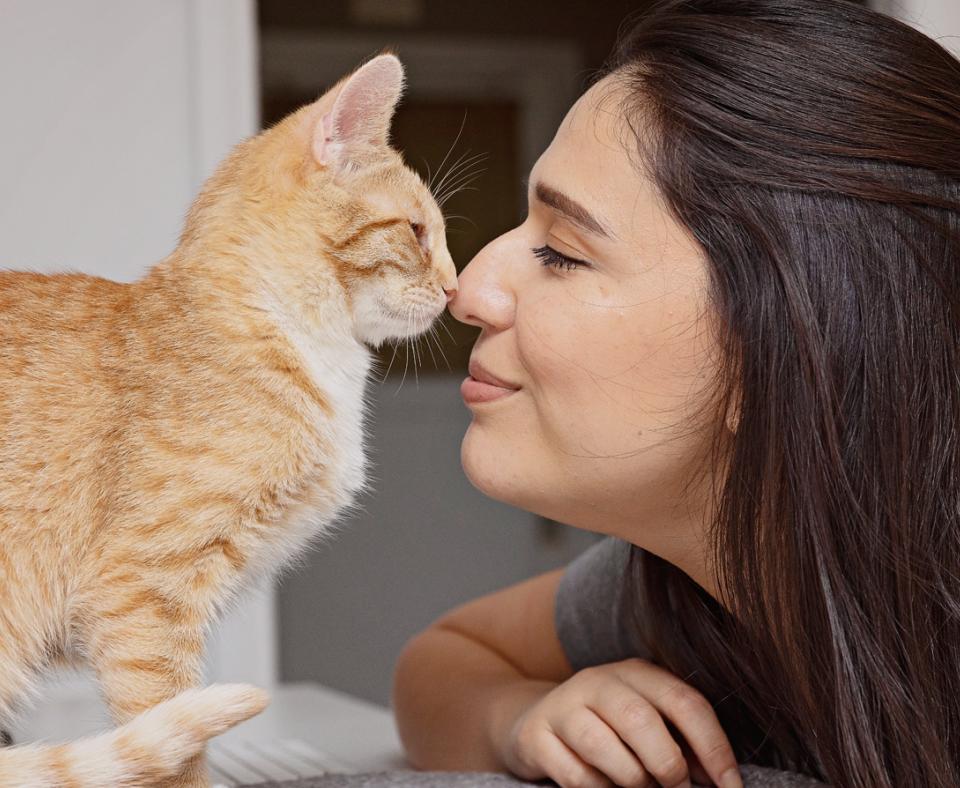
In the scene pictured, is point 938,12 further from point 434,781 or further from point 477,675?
point 434,781

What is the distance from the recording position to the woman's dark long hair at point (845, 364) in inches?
31.9

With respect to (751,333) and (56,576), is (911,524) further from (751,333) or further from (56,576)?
(56,576)

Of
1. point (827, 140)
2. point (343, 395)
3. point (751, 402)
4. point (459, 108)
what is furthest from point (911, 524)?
point (459, 108)

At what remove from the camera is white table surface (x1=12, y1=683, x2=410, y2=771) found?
1297 mm

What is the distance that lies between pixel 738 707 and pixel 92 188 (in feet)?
5.39

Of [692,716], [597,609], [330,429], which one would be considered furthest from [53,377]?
[597,609]

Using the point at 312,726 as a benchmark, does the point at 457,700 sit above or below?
above

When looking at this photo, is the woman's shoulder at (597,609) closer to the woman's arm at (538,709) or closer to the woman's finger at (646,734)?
the woman's arm at (538,709)

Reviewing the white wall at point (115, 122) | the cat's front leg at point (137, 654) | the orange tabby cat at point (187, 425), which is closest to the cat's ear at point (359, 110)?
the orange tabby cat at point (187, 425)

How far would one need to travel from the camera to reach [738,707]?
3.59 ft

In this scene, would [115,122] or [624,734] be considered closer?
[624,734]

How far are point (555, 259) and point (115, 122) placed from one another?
5.12 feet

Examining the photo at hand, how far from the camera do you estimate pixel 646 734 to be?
2.97 ft

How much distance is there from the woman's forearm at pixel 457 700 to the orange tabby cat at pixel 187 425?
0.37 meters
